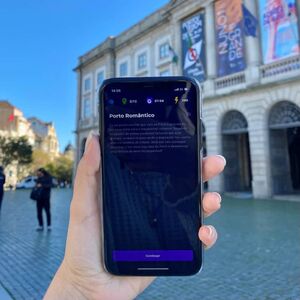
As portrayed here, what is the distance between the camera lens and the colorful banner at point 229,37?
21.0 m

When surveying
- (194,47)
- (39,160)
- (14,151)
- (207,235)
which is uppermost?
(194,47)

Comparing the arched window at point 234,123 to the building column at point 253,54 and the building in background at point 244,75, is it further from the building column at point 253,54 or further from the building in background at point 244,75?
the building column at point 253,54

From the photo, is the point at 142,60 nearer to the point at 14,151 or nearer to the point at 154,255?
the point at 14,151

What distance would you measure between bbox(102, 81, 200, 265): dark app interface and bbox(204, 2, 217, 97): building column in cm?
2151

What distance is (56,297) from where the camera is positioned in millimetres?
1633

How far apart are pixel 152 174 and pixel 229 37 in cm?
2194

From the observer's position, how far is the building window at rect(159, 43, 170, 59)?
28.5m

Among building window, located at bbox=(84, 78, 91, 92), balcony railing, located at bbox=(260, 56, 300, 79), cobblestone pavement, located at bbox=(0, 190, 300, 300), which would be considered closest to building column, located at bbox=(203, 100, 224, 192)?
balcony railing, located at bbox=(260, 56, 300, 79)

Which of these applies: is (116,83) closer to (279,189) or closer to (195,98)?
(195,98)

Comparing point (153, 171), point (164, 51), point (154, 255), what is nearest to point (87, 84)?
point (164, 51)

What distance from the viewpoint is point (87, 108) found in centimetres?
3891

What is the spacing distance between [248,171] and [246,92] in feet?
24.8

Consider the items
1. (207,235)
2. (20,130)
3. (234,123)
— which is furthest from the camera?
(20,130)

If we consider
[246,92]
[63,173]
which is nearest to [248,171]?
[246,92]
